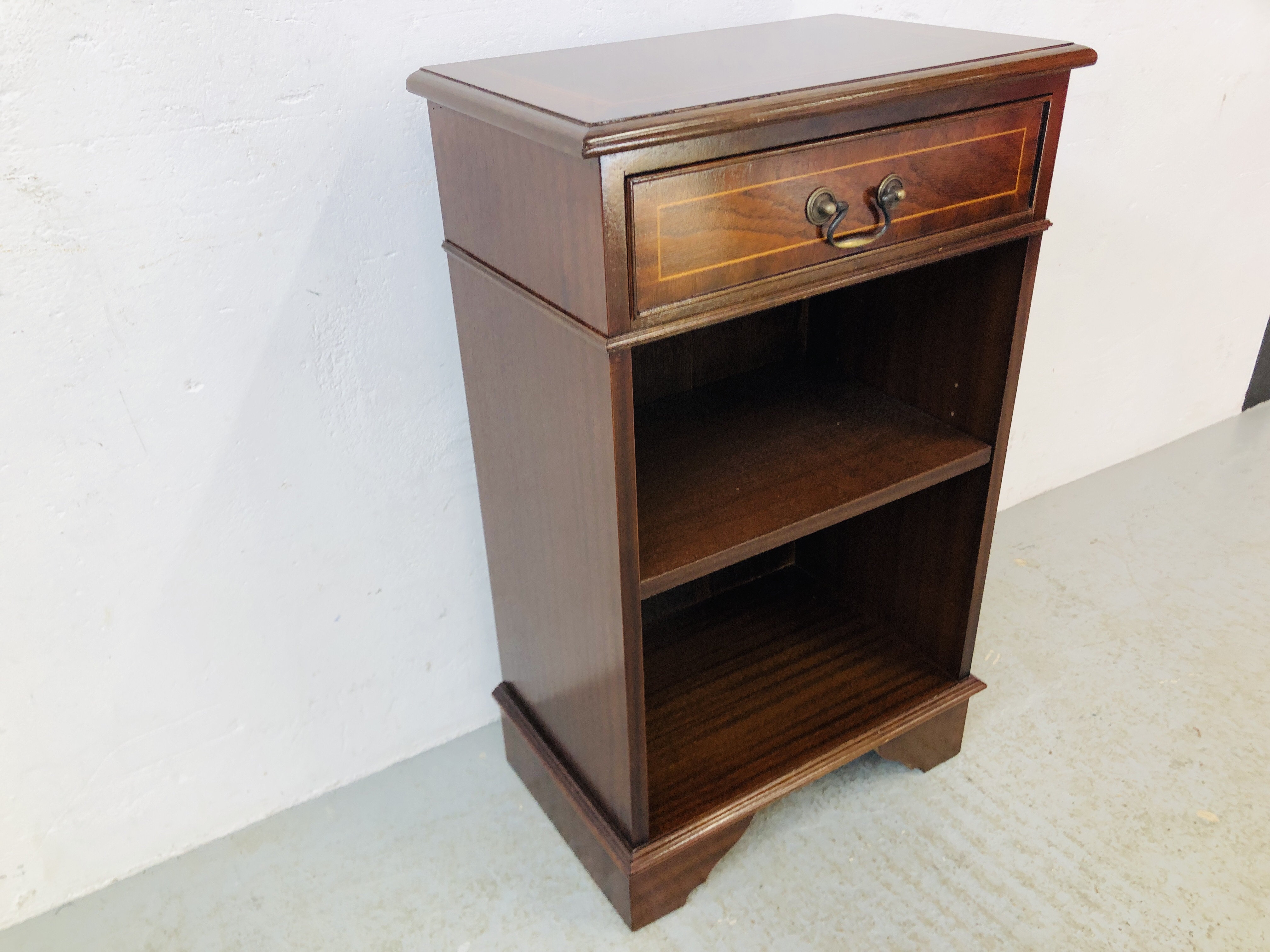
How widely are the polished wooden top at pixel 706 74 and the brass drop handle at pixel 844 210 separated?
0.09m

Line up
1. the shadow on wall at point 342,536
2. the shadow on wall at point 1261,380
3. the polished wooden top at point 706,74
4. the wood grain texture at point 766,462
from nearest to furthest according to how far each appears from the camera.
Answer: the polished wooden top at point 706,74, the wood grain texture at point 766,462, the shadow on wall at point 342,536, the shadow on wall at point 1261,380

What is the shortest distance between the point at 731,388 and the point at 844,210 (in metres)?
0.50

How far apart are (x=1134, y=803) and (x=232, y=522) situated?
1.32 meters

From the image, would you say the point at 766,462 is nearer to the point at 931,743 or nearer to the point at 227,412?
the point at 931,743

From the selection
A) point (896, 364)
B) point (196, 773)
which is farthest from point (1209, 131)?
point (196, 773)

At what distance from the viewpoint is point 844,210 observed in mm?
1011

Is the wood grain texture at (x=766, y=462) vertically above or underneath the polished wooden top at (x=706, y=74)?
underneath

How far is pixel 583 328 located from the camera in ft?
3.14

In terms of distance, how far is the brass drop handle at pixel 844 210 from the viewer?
99cm

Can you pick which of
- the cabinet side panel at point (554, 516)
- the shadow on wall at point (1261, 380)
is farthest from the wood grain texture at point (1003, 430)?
the shadow on wall at point (1261, 380)

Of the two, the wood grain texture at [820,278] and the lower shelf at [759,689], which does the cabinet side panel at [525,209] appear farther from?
the lower shelf at [759,689]

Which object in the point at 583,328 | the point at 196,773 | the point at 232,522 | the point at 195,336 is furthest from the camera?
the point at 196,773

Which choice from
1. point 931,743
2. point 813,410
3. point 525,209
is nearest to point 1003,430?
point 813,410

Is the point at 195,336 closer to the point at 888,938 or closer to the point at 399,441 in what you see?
the point at 399,441
